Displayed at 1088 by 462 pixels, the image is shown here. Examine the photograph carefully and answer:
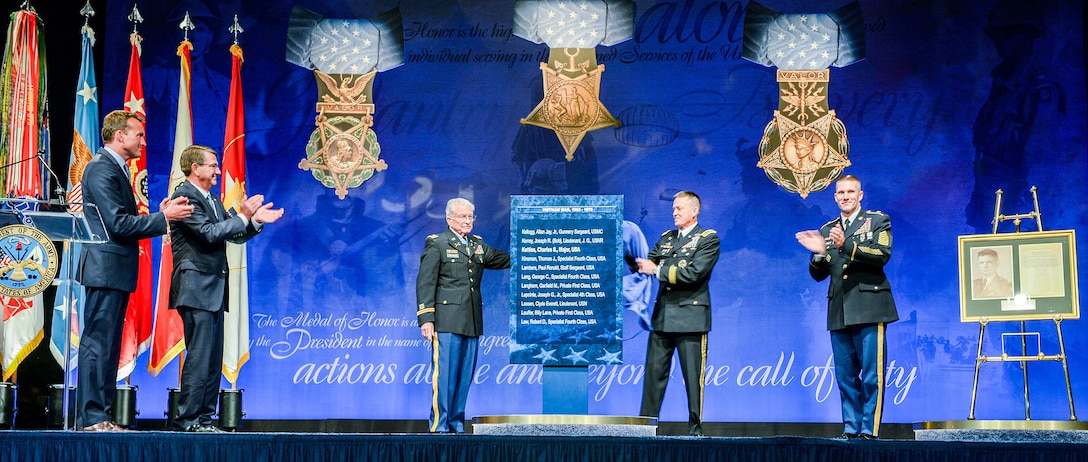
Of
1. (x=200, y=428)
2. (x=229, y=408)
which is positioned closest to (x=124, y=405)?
(x=229, y=408)

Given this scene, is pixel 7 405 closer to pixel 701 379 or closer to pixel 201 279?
pixel 201 279

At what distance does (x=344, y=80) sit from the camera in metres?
7.46

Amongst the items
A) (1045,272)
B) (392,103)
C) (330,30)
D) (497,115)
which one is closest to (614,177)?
(497,115)

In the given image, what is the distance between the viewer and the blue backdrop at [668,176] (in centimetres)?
704

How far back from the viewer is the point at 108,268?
4691 mm

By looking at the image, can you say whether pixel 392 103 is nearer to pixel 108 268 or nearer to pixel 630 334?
pixel 630 334

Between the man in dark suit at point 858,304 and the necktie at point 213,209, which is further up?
the necktie at point 213,209

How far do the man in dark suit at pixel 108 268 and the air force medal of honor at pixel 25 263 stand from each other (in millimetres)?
139

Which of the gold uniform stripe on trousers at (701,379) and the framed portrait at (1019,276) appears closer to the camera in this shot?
the gold uniform stripe on trousers at (701,379)

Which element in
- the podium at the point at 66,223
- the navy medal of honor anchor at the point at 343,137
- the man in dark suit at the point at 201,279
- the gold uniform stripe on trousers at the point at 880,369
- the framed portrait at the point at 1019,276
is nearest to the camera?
the podium at the point at 66,223

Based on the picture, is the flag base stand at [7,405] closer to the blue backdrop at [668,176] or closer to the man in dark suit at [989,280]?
the blue backdrop at [668,176]

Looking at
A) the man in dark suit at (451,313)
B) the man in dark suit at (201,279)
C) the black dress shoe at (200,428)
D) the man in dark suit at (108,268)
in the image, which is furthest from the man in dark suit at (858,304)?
the man in dark suit at (108,268)

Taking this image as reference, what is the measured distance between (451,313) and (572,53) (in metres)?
2.26

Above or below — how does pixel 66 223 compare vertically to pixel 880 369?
above
